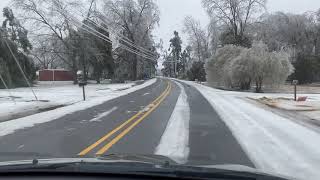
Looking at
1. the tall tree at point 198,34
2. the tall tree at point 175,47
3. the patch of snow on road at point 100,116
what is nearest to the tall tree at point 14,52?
the patch of snow on road at point 100,116

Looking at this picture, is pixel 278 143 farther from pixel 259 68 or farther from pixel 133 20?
pixel 133 20

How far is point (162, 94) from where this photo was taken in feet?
116

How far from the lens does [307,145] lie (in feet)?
37.5

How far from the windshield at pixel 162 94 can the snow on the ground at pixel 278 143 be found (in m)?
0.03

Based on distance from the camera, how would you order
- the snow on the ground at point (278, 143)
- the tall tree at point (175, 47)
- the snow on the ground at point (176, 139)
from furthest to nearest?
the tall tree at point (175, 47), the snow on the ground at point (176, 139), the snow on the ground at point (278, 143)

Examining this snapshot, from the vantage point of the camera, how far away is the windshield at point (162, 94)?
1099 cm

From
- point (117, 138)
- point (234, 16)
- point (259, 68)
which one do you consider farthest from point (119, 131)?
point (234, 16)

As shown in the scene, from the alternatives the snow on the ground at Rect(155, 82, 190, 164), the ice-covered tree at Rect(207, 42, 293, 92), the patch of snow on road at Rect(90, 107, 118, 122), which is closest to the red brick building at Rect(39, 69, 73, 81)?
the ice-covered tree at Rect(207, 42, 293, 92)

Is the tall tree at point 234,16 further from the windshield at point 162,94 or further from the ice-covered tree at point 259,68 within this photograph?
the ice-covered tree at point 259,68

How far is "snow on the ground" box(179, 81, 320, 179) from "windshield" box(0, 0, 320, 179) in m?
0.03

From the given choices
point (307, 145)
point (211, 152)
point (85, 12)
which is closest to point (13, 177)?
point (211, 152)

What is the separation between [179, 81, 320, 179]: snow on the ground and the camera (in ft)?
28.7

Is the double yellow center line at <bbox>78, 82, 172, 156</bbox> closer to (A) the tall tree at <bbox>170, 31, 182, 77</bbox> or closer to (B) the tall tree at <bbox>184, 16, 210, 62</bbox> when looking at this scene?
(B) the tall tree at <bbox>184, 16, 210, 62</bbox>

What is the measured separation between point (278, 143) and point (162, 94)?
23.9 metres
